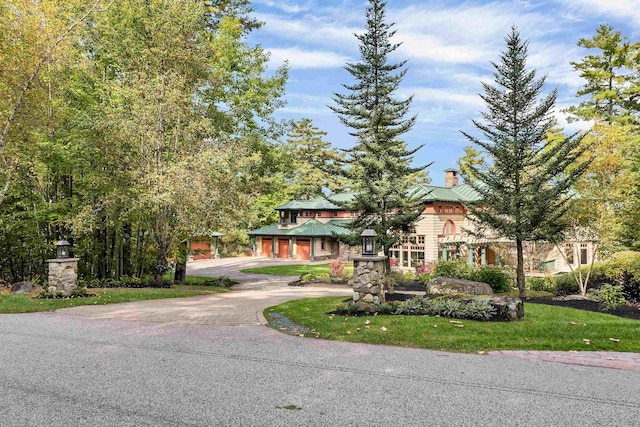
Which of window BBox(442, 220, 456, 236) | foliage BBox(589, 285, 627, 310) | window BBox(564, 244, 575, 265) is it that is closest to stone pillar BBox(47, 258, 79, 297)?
foliage BBox(589, 285, 627, 310)

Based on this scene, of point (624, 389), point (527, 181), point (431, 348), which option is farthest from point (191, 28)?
point (624, 389)

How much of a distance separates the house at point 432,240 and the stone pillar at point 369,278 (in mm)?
4225

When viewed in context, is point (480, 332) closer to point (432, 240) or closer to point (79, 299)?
point (79, 299)

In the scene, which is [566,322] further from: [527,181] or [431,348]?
[527,181]

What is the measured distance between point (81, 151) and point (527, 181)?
15711 millimetres

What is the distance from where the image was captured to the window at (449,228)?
23706 millimetres

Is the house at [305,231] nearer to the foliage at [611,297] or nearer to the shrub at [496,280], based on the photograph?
the shrub at [496,280]

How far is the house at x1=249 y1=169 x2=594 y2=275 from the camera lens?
18359 millimetres

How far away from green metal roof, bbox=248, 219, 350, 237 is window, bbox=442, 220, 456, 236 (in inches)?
415

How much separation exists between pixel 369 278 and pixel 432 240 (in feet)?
51.3

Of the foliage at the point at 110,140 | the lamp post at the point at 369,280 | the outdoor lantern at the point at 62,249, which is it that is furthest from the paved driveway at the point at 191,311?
the foliage at the point at 110,140

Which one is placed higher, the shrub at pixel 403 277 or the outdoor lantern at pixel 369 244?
the outdoor lantern at pixel 369 244

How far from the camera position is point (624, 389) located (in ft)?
14.1

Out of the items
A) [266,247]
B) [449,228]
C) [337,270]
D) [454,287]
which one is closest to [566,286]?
[454,287]
